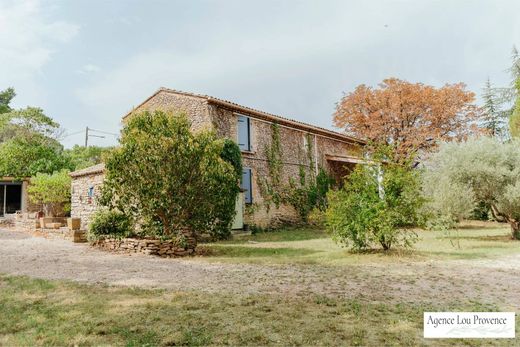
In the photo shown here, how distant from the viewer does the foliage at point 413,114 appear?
945 inches

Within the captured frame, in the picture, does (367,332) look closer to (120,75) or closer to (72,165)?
(120,75)

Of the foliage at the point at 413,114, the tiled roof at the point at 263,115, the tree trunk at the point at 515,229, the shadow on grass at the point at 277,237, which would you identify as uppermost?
the foliage at the point at 413,114

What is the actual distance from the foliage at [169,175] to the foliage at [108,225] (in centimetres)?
166

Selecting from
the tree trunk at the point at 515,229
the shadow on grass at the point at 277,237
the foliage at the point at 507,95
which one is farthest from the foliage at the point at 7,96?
the foliage at the point at 507,95

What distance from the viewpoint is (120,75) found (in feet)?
41.0

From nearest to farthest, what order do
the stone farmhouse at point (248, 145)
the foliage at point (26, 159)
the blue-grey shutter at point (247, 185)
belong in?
1. the stone farmhouse at point (248, 145)
2. the blue-grey shutter at point (247, 185)
3. the foliage at point (26, 159)

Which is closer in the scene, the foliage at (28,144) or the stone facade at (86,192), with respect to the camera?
the stone facade at (86,192)

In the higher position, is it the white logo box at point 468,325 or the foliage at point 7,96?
the foliage at point 7,96

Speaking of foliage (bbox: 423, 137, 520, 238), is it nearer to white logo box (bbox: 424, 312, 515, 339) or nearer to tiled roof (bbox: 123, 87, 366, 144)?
tiled roof (bbox: 123, 87, 366, 144)

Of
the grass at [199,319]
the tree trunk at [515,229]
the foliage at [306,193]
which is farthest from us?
the foliage at [306,193]

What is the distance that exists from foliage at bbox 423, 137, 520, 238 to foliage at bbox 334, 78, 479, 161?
11043 mm

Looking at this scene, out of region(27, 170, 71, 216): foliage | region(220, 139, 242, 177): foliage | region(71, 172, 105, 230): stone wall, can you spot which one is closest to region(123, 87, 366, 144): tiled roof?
region(220, 139, 242, 177): foliage

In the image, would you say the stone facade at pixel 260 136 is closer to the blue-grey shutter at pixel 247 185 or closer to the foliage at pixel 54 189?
the blue-grey shutter at pixel 247 185

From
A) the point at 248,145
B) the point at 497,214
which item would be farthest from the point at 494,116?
the point at 248,145
